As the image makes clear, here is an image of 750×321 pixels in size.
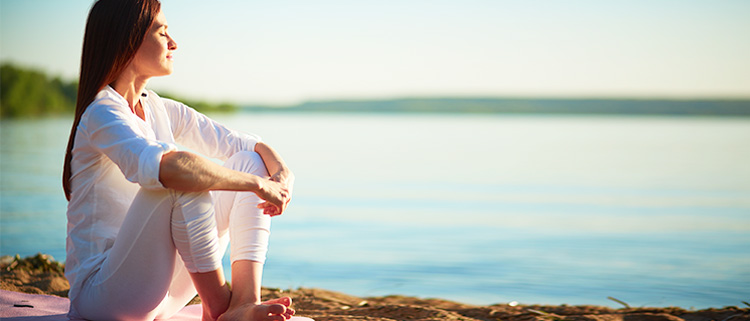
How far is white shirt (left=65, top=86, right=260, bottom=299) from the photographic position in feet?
5.94

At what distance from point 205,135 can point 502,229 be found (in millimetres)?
4367

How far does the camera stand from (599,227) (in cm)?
649

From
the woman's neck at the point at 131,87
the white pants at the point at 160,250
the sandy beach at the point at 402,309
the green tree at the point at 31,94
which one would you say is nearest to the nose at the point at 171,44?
the woman's neck at the point at 131,87

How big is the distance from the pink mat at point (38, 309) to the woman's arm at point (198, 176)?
594 mm

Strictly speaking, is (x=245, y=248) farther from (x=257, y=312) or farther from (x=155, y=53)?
(x=155, y=53)

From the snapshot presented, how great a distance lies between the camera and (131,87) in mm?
2053

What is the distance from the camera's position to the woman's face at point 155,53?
201 centimetres

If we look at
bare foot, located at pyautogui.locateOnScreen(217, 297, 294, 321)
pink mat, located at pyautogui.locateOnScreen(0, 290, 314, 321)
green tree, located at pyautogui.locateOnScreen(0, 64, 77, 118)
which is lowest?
pink mat, located at pyautogui.locateOnScreen(0, 290, 314, 321)

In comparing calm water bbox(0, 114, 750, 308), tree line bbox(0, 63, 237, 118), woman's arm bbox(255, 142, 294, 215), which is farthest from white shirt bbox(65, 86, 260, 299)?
tree line bbox(0, 63, 237, 118)

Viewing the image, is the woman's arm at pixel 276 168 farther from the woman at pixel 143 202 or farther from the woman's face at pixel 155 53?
the woman's face at pixel 155 53

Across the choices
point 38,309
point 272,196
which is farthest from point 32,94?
point 272,196

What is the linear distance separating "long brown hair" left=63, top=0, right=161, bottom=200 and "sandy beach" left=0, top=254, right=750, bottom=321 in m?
1.20

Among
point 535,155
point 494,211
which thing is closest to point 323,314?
point 494,211

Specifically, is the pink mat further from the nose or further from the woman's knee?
the nose
